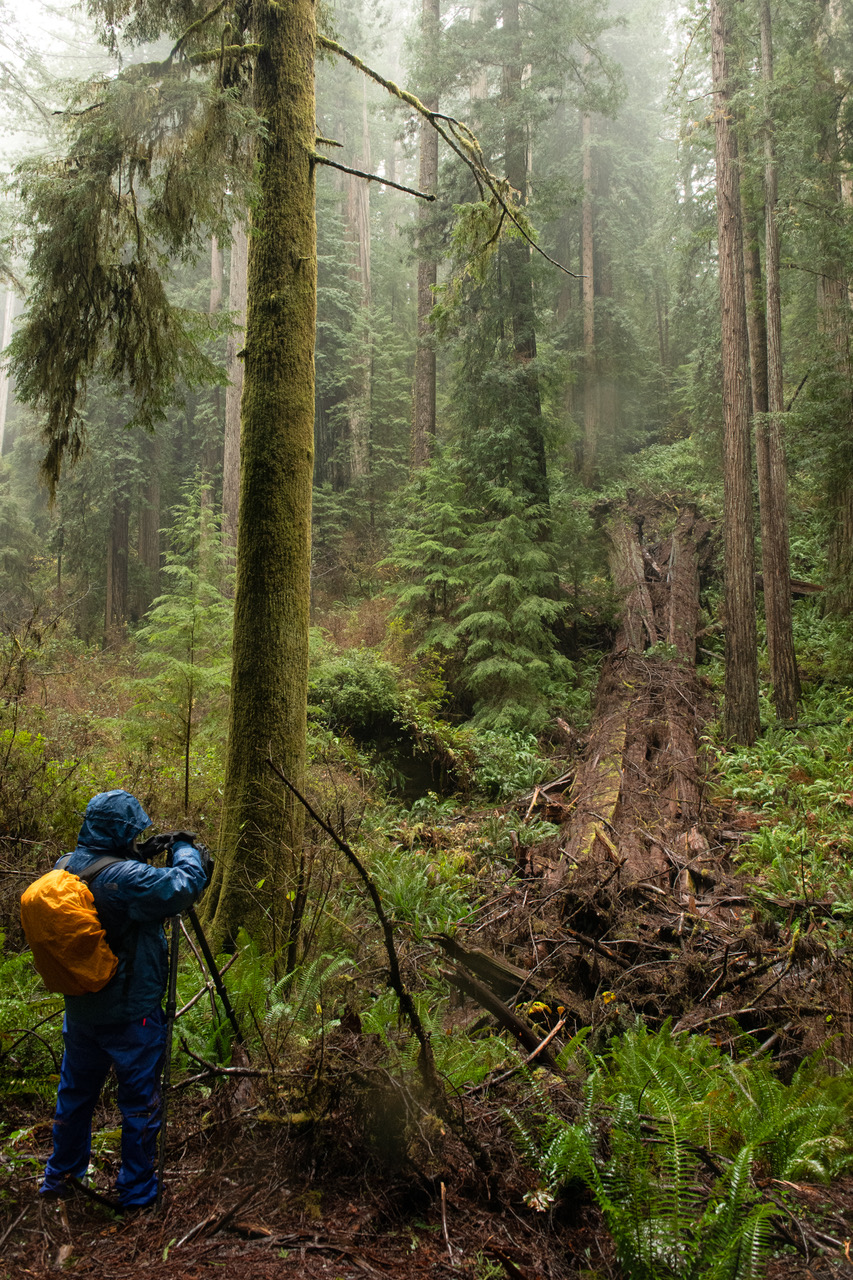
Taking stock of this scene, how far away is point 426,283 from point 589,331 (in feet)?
34.9

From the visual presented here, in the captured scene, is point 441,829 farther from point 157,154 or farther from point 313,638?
point 157,154

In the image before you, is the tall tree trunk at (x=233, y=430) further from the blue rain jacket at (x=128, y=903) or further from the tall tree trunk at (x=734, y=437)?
the blue rain jacket at (x=128, y=903)

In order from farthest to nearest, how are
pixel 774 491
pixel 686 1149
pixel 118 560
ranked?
1. pixel 118 560
2. pixel 774 491
3. pixel 686 1149

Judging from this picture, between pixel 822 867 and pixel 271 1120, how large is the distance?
6050mm

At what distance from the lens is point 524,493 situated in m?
13.3

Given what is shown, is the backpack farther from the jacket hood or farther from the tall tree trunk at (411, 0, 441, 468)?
the tall tree trunk at (411, 0, 441, 468)

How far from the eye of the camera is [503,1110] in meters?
3.15

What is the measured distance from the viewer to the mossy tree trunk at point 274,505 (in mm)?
5051

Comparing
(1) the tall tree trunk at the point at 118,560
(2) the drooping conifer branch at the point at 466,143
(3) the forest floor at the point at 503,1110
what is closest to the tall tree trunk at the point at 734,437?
(3) the forest floor at the point at 503,1110

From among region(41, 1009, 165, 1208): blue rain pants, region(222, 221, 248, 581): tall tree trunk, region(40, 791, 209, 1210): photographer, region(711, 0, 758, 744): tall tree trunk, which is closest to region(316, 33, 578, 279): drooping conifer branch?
region(711, 0, 758, 744): tall tree trunk

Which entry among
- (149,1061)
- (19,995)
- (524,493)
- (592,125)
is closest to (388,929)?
(149,1061)

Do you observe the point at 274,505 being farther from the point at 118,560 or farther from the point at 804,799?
the point at 118,560

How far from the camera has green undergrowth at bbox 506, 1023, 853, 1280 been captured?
98.3 inches

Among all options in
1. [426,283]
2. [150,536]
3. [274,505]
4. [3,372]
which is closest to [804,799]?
[274,505]
